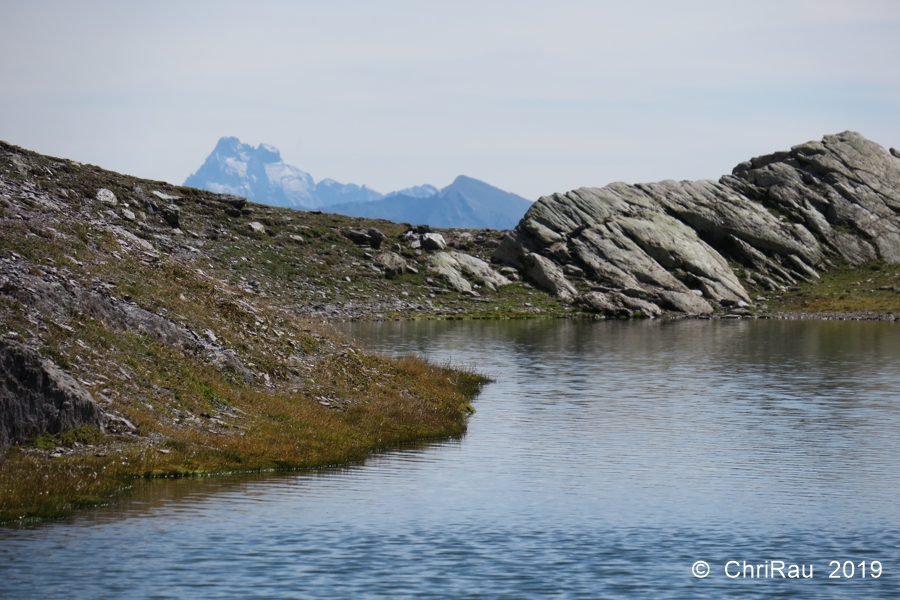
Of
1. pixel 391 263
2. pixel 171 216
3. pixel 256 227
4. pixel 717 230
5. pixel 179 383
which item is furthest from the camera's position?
pixel 717 230

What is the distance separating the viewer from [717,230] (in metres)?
158

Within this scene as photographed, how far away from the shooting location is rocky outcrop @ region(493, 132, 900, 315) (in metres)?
141

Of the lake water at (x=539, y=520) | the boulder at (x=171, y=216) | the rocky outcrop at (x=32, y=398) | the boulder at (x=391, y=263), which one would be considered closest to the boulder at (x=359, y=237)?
the boulder at (x=391, y=263)

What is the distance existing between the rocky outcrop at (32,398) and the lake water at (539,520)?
3.70 meters

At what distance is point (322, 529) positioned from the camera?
22219 millimetres

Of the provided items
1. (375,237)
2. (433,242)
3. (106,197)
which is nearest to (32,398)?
(106,197)

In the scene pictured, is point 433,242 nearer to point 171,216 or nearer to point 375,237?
point 375,237

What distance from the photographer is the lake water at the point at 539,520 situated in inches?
730

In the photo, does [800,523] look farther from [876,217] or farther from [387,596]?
[876,217]

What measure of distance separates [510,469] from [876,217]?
520ft

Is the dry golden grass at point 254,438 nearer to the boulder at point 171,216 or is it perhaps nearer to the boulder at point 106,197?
the boulder at point 106,197

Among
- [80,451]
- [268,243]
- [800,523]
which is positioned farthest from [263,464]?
[268,243]

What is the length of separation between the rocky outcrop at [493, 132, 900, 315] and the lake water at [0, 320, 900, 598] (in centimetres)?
9339

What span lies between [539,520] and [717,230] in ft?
468
